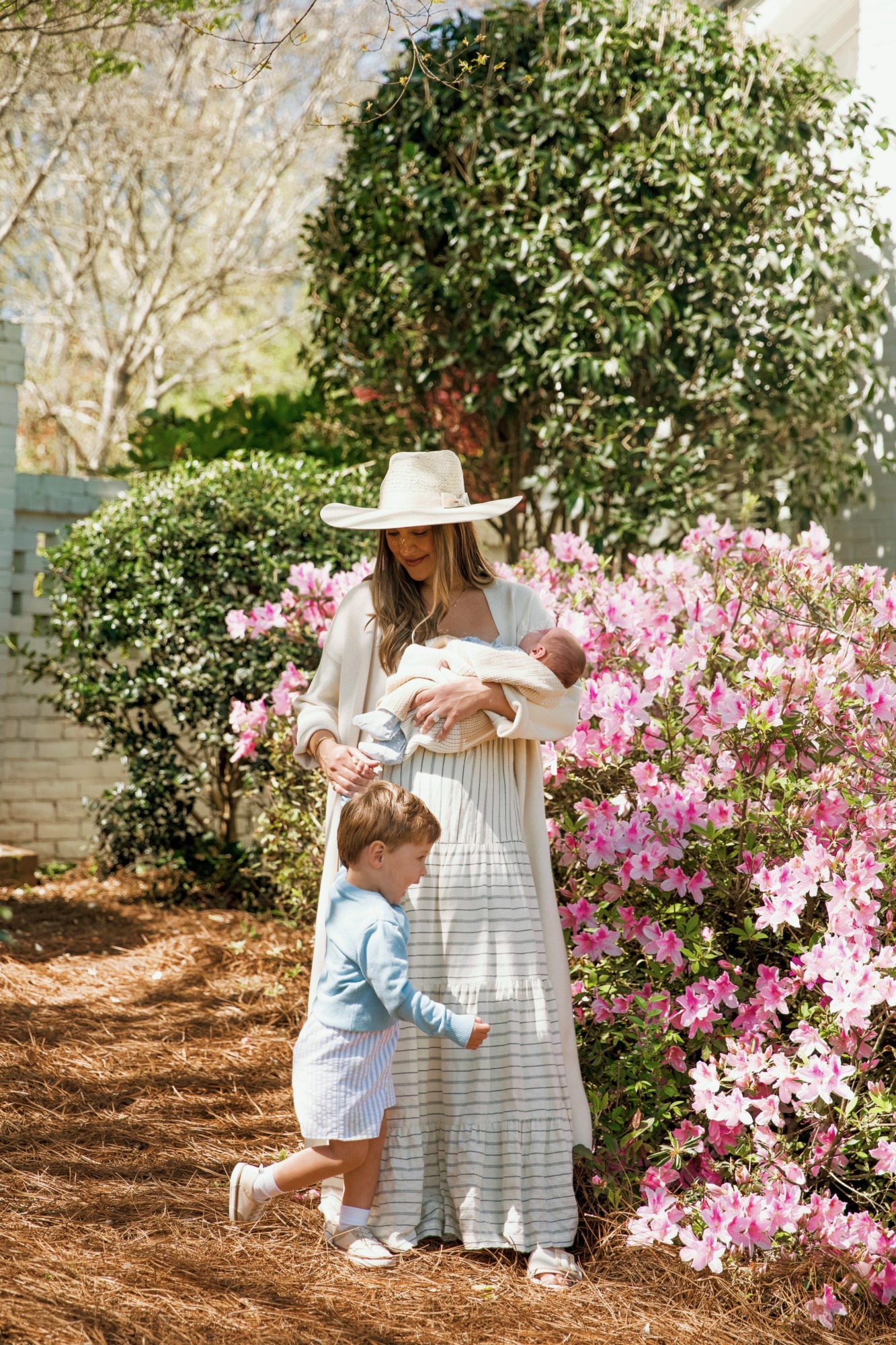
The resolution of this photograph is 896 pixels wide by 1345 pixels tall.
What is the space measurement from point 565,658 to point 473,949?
677mm

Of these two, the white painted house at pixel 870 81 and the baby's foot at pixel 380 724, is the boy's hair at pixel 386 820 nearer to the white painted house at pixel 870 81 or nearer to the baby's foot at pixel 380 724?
the baby's foot at pixel 380 724

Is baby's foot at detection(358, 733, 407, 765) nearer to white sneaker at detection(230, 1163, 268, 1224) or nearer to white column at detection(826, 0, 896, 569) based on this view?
white sneaker at detection(230, 1163, 268, 1224)

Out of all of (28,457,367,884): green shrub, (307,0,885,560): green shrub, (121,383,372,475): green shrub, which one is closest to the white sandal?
(28,457,367,884): green shrub

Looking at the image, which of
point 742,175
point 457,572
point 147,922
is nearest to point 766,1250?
point 457,572

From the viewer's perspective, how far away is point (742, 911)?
3152 millimetres

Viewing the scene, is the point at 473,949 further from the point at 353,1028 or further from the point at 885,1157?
the point at 885,1157

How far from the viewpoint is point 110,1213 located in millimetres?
2832

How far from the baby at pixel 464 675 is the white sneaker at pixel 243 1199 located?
0.98m

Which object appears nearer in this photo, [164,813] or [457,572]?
[457,572]

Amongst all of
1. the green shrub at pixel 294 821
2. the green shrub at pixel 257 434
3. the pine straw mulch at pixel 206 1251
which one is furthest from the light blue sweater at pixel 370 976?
the green shrub at pixel 257 434

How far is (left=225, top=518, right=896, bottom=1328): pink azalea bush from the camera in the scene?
8.54 feet

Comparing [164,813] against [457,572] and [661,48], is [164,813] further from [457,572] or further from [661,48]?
[661,48]

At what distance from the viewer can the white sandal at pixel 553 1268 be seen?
260 centimetres

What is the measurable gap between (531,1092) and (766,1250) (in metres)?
0.60
